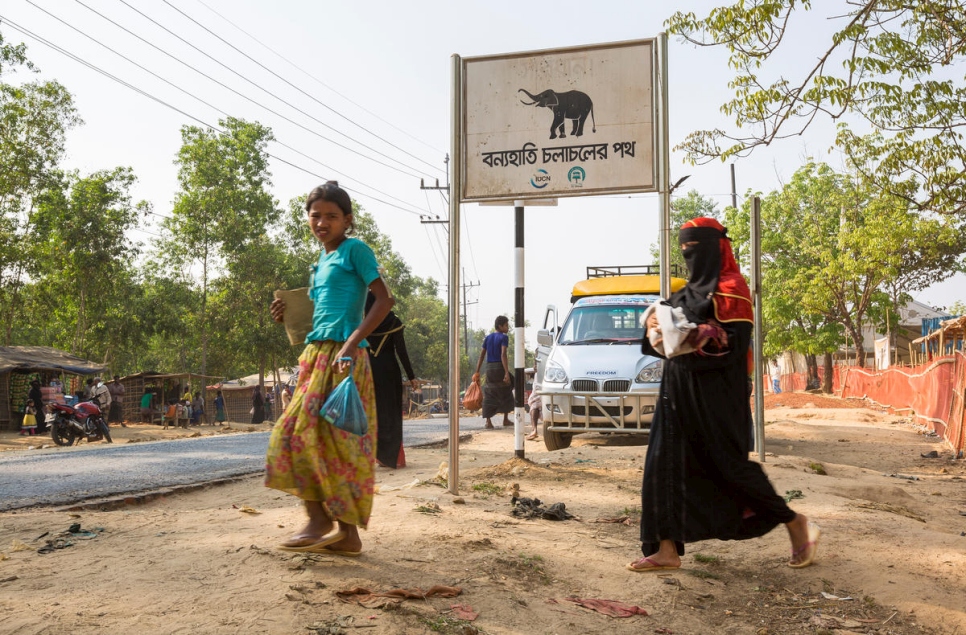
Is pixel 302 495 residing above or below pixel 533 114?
below

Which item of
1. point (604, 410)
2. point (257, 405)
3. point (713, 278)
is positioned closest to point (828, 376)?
point (257, 405)

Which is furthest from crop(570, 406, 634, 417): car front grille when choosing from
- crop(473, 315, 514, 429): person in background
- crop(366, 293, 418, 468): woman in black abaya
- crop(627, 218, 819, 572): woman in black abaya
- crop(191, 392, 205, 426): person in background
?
crop(191, 392, 205, 426): person in background

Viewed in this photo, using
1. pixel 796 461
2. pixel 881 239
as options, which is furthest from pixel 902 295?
pixel 796 461

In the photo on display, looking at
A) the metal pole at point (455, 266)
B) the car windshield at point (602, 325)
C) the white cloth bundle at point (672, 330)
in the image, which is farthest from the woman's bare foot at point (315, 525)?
the car windshield at point (602, 325)

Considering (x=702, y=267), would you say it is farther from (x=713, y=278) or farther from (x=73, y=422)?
(x=73, y=422)

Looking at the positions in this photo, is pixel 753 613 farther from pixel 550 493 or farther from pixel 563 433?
pixel 563 433

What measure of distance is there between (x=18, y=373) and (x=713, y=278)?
27.8 meters

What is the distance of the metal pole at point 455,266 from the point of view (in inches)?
251

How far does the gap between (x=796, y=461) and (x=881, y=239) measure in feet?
68.0

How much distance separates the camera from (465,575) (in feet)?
12.9

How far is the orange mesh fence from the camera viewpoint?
13.5m

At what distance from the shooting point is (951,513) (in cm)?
733

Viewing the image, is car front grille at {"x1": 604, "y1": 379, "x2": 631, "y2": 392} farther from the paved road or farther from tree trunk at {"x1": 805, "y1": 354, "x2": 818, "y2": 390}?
tree trunk at {"x1": 805, "y1": 354, "x2": 818, "y2": 390}

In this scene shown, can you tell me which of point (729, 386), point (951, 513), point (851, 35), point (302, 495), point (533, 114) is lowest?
point (951, 513)
